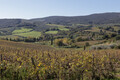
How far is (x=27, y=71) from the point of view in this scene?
316 inches

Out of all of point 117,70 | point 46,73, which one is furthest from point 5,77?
point 117,70

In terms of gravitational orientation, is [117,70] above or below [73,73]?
below

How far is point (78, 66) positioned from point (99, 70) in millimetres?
1451

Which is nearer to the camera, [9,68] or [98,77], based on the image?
[9,68]

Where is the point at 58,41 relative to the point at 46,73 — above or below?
below

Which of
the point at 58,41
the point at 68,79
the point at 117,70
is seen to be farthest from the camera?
the point at 58,41

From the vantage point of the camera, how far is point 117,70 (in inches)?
404

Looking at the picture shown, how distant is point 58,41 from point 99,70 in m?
53.9

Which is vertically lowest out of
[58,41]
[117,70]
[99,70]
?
[58,41]

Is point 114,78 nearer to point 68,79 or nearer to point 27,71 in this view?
point 68,79

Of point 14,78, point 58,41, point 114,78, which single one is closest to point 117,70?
point 114,78

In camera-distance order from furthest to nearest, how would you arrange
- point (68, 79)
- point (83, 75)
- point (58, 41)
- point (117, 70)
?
point (58, 41)
point (117, 70)
point (83, 75)
point (68, 79)

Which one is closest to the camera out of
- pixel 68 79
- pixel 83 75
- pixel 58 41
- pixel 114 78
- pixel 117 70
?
pixel 68 79

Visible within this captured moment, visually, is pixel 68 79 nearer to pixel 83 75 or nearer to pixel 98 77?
pixel 83 75
